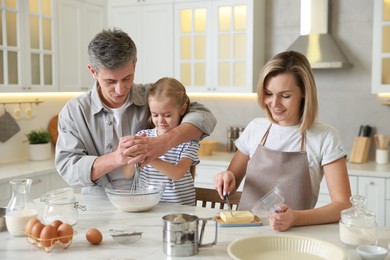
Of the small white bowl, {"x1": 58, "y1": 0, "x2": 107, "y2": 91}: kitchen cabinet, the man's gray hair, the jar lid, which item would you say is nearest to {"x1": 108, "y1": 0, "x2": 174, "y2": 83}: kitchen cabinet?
{"x1": 58, "y1": 0, "x2": 107, "y2": 91}: kitchen cabinet

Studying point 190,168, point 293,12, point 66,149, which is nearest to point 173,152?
point 190,168

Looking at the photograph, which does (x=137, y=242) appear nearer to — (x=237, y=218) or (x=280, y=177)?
(x=237, y=218)

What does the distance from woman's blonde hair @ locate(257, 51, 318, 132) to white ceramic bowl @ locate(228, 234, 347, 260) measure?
0.57m

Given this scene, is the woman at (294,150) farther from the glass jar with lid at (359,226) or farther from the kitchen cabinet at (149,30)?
the kitchen cabinet at (149,30)

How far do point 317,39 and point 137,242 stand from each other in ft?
10.2

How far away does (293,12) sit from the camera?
4438 millimetres

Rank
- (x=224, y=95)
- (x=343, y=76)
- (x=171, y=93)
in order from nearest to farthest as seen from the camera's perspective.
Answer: (x=171, y=93) < (x=343, y=76) < (x=224, y=95)

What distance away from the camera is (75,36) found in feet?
14.7

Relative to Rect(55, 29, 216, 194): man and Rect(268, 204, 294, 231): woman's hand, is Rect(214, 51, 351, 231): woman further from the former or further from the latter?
Rect(55, 29, 216, 194): man

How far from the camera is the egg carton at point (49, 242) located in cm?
144

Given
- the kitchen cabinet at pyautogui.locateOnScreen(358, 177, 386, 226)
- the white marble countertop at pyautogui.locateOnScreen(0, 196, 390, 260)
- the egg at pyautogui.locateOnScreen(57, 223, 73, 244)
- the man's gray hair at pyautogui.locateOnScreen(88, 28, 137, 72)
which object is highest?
the man's gray hair at pyautogui.locateOnScreen(88, 28, 137, 72)

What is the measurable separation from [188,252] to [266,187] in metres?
0.63

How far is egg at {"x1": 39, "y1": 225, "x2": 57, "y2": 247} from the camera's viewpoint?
1434mm

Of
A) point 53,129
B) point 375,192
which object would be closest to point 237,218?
point 375,192
